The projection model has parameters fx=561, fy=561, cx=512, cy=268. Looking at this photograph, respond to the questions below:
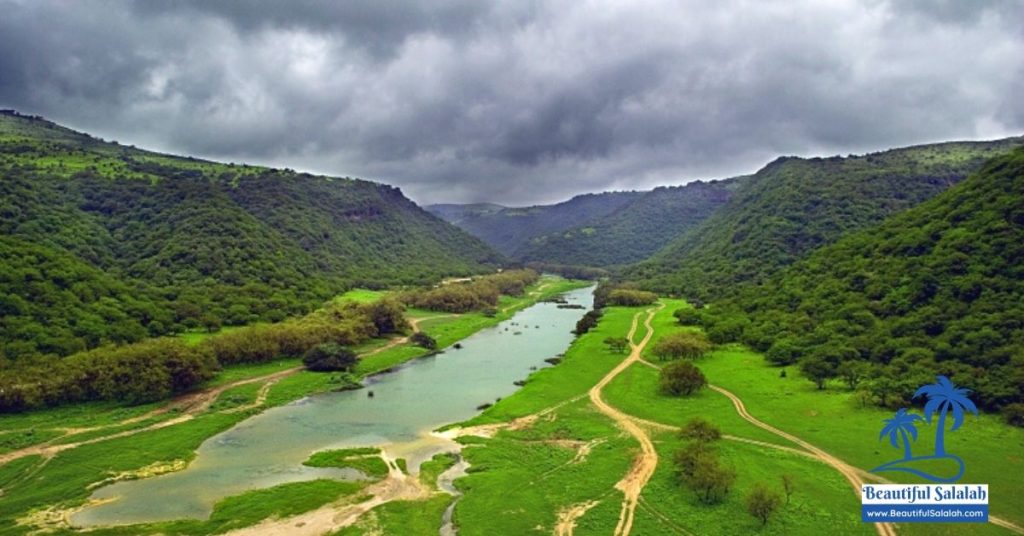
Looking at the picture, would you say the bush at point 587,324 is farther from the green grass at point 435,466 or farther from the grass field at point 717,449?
the green grass at point 435,466

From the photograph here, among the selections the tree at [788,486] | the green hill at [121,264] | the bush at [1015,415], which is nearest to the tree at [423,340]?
the green hill at [121,264]

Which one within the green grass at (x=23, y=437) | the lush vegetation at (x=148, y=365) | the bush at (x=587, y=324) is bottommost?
the green grass at (x=23, y=437)

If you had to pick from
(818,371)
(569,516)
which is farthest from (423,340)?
(569,516)

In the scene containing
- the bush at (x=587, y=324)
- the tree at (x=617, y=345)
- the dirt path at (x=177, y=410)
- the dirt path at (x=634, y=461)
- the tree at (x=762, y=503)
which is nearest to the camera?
the tree at (x=762, y=503)

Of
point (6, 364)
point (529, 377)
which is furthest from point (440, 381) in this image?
point (6, 364)

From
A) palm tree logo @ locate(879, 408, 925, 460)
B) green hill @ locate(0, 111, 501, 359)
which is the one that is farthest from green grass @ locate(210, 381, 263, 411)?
palm tree logo @ locate(879, 408, 925, 460)
